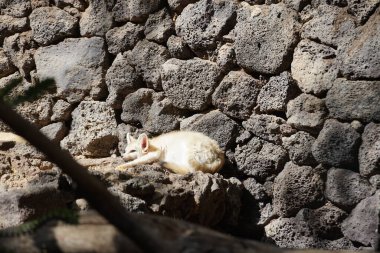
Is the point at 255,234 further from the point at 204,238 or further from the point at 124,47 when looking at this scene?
the point at 204,238

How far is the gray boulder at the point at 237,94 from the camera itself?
5.11 m

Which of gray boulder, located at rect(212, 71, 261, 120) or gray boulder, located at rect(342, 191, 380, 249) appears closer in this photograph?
gray boulder, located at rect(342, 191, 380, 249)

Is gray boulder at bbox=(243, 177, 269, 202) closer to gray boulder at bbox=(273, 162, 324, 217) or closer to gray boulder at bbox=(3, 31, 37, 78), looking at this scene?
gray boulder at bbox=(273, 162, 324, 217)

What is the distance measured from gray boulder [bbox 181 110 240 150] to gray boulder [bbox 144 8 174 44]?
0.70 m

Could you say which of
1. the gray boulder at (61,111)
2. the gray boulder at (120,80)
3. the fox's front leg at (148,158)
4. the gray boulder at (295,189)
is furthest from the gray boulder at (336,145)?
the gray boulder at (61,111)

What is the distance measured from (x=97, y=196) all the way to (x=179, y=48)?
3580mm

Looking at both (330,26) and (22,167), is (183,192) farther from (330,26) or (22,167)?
(330,26)

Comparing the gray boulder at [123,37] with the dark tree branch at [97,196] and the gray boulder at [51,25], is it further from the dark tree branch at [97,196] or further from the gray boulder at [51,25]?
the dark tree branch at [97,196]

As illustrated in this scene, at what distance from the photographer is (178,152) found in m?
5.19

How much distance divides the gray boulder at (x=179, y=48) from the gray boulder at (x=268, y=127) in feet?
2.37

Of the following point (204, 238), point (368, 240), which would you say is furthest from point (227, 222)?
point (204, 238)

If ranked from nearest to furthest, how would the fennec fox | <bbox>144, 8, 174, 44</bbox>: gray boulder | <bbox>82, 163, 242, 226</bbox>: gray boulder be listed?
<bbox>82, 163, 242, 226</bbox>: gray boulder < the fennec fox < <bbox>144, 8, 174, 44</bbox>: gray boulder

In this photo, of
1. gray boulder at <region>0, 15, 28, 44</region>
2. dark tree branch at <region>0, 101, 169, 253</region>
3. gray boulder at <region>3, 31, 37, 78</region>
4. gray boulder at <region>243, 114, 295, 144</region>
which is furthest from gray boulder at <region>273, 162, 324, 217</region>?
dark tree branch at <region>0, 101, 169, 253</region>

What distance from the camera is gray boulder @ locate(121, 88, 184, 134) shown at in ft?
18.5
